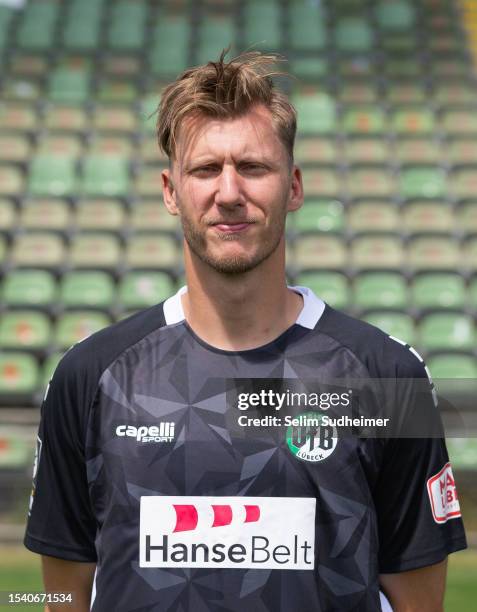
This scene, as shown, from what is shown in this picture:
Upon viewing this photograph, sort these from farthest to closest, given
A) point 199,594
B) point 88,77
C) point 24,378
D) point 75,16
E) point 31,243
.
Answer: point 75,16
point 88,77
point 31,243
point 24,378
point 199,594

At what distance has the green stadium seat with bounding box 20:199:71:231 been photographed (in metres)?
10.8

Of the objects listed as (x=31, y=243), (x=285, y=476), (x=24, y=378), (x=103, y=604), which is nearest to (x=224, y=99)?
(x=285, y=476)

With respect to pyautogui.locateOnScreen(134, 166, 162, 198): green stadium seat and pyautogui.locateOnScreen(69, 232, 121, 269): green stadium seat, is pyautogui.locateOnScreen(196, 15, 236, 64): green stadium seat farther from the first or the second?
pyautogui.locateOnScreen(69, 232, 121, 269): green stadium seat

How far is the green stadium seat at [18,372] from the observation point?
8602 millimetres

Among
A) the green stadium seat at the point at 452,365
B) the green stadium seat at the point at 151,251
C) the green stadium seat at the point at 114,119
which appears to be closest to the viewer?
the green stadium seat at the point at 452,365

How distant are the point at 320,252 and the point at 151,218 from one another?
76.5 inches

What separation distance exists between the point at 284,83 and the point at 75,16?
348 centimetres

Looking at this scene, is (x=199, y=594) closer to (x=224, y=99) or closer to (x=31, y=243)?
(x=224, y=99)

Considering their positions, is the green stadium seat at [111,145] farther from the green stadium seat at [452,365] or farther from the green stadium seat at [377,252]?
the green stadium seat at [452,365]

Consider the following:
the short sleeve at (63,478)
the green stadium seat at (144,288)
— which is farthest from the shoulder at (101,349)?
the green stadium seat at (144,288)

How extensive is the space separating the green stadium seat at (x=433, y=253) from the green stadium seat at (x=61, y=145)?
4217 mm

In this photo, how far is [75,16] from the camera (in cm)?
1491

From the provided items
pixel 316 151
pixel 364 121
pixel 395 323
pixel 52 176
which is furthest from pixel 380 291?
pixel 52 176

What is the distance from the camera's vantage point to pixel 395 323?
30.2ft
